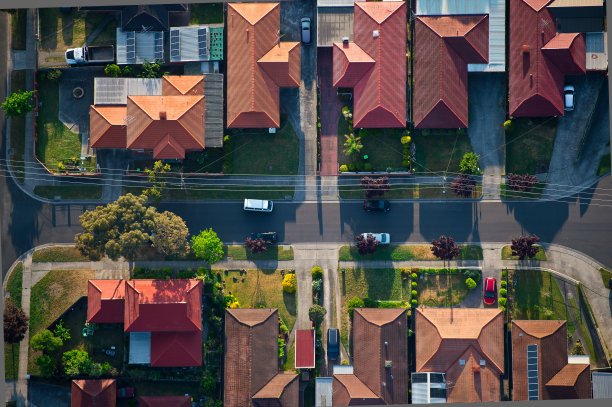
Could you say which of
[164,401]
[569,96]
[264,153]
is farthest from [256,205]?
[569,96]

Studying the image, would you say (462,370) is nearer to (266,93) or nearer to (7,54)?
(266,93)

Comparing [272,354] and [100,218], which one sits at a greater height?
[100,218]

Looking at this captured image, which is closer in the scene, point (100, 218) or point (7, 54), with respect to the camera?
point (100, 218)

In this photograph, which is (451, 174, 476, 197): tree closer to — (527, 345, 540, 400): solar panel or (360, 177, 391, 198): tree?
(360, 177, 391, 198): tree

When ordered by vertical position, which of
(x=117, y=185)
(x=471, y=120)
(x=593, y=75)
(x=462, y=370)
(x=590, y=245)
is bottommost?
(x=462, y=370)

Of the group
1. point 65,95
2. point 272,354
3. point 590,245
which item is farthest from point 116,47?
point 590,245

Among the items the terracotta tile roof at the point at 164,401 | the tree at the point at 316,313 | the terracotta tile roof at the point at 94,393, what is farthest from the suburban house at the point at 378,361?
the terracotta tile roof at the point at 94,393

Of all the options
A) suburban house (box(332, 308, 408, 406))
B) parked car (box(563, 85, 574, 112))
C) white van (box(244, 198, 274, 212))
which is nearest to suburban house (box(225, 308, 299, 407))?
suburban house (box(332, 308, 408, 406))
